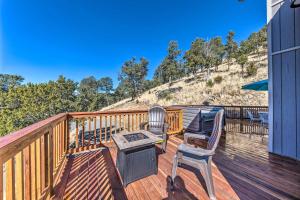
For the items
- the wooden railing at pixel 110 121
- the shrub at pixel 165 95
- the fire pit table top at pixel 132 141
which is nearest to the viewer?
the fire pit table top at pixel 132 141

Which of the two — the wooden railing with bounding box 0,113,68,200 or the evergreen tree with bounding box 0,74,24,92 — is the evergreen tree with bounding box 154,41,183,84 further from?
the evergreen tree with bounding box 0,74,24,92

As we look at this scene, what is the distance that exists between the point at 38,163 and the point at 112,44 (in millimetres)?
18448

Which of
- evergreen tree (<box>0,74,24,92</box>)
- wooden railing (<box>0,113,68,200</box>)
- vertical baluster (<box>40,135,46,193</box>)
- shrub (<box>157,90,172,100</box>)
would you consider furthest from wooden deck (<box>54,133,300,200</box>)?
evergreen tree (<box>0,74,24,92</box>)

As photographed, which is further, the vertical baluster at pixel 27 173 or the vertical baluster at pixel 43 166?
the vertical baluster at pixel 43 166

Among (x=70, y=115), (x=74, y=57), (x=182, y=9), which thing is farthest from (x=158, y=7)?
(x=74, y=57)

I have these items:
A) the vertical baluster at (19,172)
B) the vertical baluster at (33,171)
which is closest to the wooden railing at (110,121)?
the vertical baluster at (33,171)

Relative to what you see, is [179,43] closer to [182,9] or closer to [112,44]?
[112,44]

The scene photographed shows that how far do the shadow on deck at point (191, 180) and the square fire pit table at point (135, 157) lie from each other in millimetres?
103

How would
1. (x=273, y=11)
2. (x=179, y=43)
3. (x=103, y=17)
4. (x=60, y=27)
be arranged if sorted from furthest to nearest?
1. (x=179, y=43)
2. (x=60, y=27)
3. (x=103, y=17)
4. (x=273, y=11)

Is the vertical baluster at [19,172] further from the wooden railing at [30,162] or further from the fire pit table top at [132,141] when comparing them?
the fire pit table top at [132,141]

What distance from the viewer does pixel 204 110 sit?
5.33m

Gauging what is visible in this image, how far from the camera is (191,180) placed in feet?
7.38

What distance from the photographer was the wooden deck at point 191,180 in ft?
6.30

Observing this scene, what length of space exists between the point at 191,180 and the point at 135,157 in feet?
3.03
